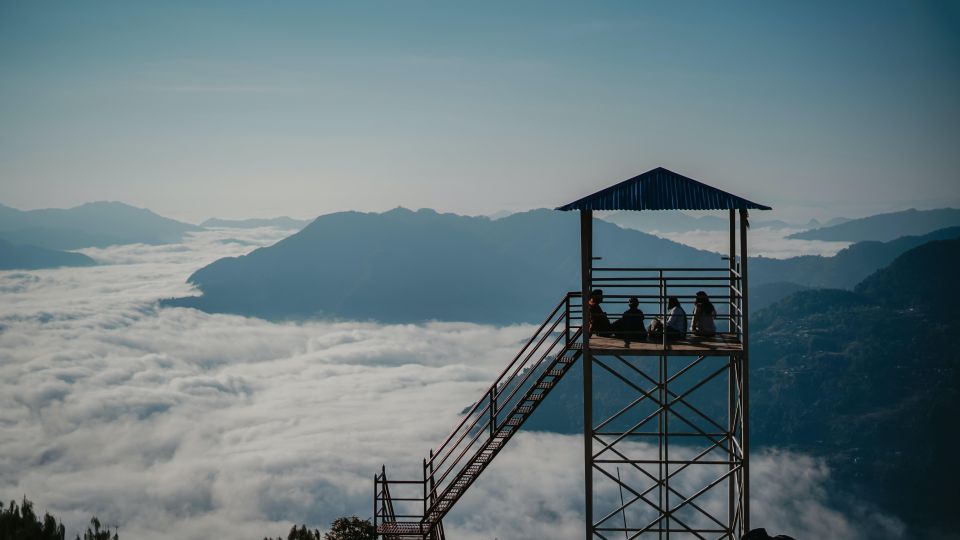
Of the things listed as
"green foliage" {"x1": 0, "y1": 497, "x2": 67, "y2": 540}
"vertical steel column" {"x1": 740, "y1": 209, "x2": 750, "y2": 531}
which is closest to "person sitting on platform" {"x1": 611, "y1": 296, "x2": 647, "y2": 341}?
"vertical steel column" {"x1": 740, "y1": 209, "x2": 750, "y2": 531}

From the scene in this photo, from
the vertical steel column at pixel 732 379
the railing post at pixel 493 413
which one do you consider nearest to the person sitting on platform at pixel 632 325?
the vertical steel column at pixel 732 379

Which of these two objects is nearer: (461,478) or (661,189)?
(661,189)

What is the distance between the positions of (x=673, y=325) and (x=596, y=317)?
2.27 m

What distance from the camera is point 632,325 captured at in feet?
84.3

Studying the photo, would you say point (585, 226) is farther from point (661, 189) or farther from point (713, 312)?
point (713, 312)

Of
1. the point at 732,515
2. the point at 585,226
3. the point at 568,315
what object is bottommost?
the point at 732,515

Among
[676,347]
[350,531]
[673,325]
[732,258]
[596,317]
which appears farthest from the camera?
[732,258]

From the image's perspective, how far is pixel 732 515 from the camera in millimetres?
28422

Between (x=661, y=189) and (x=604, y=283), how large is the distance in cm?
329

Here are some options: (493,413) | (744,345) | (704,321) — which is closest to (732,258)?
(704,321)

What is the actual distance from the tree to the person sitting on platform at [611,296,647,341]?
9816mm

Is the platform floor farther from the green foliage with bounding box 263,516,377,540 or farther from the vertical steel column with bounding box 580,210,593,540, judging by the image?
the green foliage with bounding box 263,516,377,540

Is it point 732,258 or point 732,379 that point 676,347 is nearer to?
point 732,258

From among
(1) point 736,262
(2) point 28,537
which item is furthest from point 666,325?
(2) point 28,537
